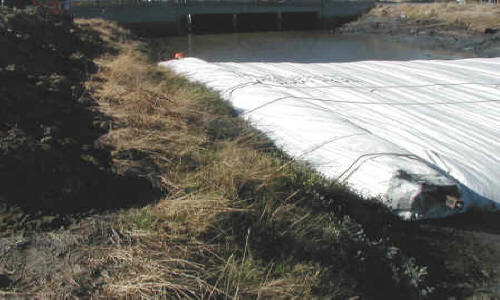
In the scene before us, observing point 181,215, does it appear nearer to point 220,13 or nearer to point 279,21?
point 220,13

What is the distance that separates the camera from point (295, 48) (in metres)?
23.6

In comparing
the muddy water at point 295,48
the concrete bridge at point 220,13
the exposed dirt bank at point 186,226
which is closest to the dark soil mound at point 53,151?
the exposed dirt bank at point 186,226

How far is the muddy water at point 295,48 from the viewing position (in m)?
19.7

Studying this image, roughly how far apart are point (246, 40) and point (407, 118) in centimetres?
2292

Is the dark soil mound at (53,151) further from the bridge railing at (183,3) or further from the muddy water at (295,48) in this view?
the bridge railing at (183,3)

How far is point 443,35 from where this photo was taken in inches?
957

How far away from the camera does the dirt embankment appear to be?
21.4m

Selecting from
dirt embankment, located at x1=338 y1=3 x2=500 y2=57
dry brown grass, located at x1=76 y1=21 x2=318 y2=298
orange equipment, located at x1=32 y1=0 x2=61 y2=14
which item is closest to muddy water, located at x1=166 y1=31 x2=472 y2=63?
dirt embankment, located at x1=338 y1=3 x2=500 y2=57

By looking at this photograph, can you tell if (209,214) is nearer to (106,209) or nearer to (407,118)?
(106,209)

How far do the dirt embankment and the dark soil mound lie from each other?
18.6 metres

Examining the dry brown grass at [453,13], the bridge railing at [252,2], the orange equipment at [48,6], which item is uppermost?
the bridge railing at [252,2]

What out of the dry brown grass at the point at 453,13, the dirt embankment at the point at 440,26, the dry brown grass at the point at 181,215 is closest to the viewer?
the dry brown grass at the point at 181,215

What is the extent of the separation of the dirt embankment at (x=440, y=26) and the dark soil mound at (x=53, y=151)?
18.6 metres

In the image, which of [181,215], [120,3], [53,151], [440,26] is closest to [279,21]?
[440,26]
